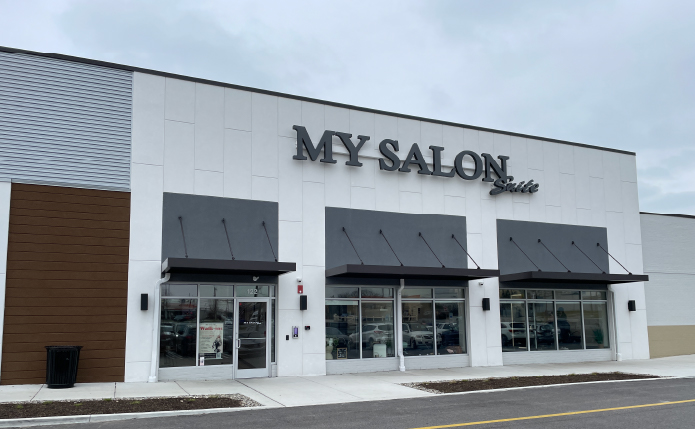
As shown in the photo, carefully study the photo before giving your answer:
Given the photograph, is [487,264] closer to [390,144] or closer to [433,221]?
[433,221]

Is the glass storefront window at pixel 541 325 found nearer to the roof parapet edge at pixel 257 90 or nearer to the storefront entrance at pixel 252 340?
the roof parapet edge at pixel 257 90

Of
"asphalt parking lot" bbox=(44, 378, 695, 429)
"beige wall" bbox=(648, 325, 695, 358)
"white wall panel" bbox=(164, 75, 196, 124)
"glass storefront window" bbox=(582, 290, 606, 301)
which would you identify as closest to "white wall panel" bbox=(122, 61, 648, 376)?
"white wall panel" bbox=(164, 75, 196, 124)

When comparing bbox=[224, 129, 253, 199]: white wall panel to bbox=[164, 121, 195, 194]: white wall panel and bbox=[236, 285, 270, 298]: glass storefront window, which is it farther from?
bbox=[236, 285, 270, 298]: glass storefront window

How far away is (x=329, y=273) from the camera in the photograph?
17.8 metres

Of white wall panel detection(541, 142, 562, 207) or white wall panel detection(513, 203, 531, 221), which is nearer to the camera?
white wall panel detection(513, 203, 531, 221)

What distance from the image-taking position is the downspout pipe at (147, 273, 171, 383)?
1529 centimetres

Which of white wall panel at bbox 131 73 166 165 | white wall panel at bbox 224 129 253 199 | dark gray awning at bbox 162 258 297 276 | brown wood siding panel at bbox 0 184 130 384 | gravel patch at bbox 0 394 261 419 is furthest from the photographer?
white wall panel at bbox 224 129 253 199

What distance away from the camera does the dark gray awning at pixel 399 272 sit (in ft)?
55.1

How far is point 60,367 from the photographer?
552 inches

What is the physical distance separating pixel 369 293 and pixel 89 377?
326 inches

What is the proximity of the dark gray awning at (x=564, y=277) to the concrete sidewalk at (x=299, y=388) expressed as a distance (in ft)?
9.72

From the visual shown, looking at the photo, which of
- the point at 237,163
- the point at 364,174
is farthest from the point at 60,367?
the point at 364,174

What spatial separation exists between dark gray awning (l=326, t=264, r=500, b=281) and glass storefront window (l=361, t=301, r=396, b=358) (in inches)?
40.3

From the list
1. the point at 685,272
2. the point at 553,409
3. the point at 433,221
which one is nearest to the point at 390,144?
the point at 433,221
